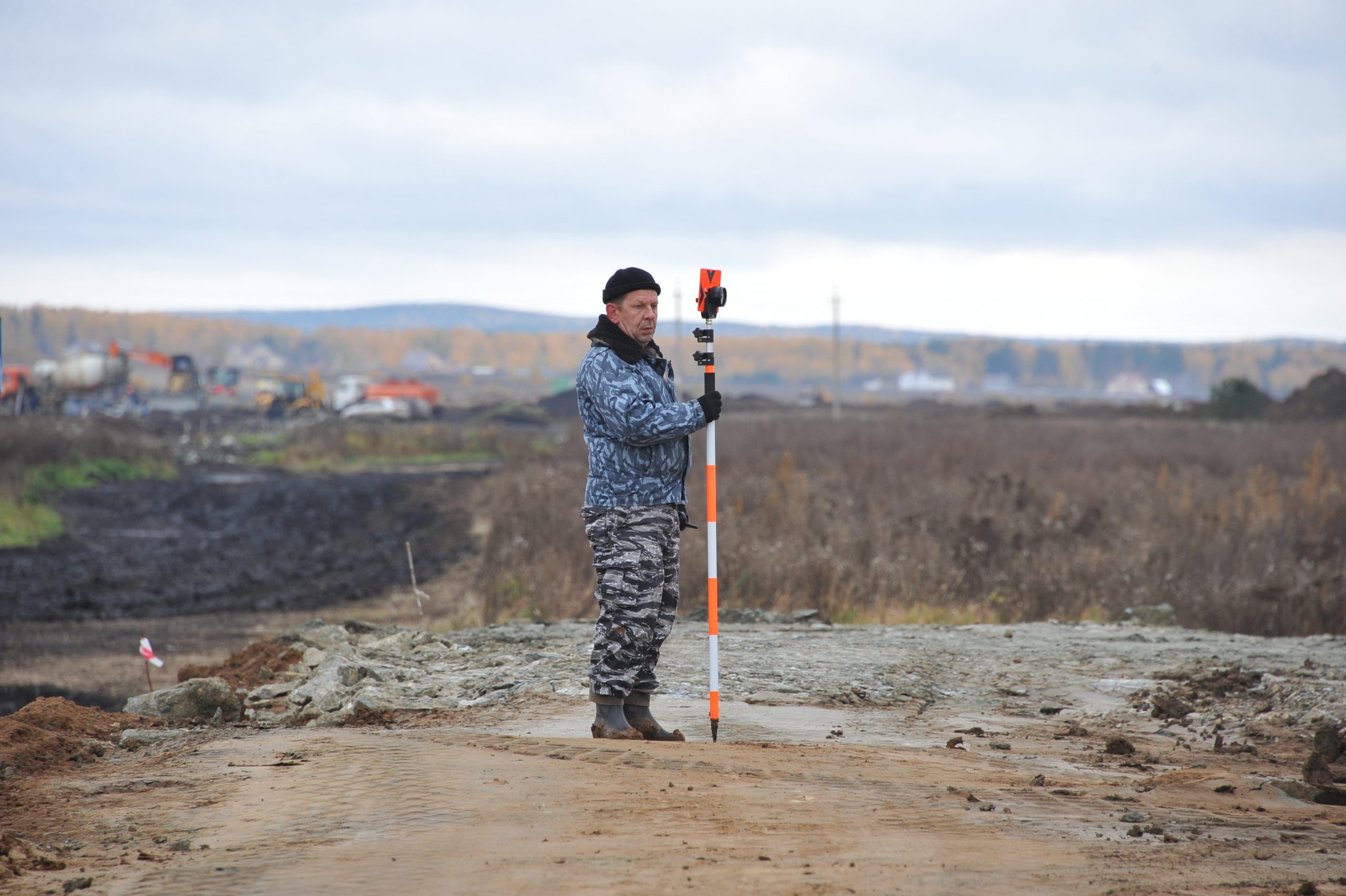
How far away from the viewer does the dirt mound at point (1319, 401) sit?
44781 millimetres

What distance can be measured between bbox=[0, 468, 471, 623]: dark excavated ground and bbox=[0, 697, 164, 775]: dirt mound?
10.4 metres

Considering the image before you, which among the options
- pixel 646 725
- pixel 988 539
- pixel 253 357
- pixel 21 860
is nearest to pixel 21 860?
pixel 21 860

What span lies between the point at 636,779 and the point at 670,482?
4.97ft

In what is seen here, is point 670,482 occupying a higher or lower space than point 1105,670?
higher

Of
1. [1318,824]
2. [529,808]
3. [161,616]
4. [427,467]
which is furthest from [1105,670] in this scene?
[427,467]

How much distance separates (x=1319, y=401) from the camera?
1848 inches

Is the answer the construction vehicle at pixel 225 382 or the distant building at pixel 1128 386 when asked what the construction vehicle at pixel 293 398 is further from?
the distant building at pixel 1128 386

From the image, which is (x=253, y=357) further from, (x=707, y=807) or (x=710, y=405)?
(x=707, y=807)

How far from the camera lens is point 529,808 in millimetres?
4820

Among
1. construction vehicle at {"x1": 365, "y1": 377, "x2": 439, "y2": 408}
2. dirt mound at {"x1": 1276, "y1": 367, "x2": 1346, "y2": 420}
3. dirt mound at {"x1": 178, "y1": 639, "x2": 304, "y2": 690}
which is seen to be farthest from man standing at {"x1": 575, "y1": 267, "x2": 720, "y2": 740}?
construction vehicle at {"x1": 365, "y1": 377, "x2": 439, "y2": 408}

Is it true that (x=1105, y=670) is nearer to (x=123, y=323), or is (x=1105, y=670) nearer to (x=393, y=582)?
(x=393, y=582)

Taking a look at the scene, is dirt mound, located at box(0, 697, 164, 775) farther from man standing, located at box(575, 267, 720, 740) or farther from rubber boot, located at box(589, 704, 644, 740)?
man standing, located at box(575, 267, 720, 740)

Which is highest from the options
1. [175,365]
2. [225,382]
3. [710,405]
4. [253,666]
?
[175,365]

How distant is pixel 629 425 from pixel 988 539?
1089cm
